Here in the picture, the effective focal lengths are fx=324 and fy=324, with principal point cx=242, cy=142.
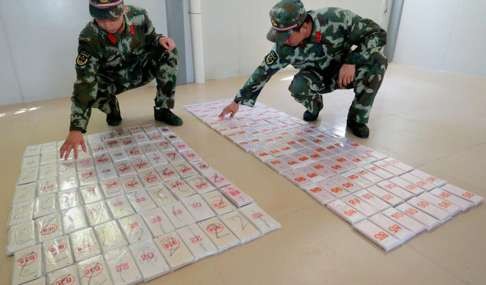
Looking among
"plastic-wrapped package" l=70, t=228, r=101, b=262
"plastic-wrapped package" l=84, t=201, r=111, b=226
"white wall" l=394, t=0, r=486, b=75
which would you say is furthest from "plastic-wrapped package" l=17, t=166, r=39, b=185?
"white wall" l=394, t=0, r=486, b=75

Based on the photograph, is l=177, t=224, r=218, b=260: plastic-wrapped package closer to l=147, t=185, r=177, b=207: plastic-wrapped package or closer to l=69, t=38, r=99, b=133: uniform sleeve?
A: l=147, t=185, r=177, b=207: plastic-wrapped package

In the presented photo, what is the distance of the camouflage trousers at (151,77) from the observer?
172cm

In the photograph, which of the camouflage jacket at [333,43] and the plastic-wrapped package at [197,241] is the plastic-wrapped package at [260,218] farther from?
the camouflage jacket at [333,43]

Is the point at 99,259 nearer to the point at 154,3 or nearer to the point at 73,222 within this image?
the point at 73,222

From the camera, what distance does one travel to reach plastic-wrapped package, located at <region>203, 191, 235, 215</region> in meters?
1.08

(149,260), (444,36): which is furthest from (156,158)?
(444,36)

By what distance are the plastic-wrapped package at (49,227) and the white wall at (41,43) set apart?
1.63 m

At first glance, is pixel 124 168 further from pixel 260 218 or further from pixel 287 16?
pixel 287 16

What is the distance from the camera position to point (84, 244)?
0.92 meters

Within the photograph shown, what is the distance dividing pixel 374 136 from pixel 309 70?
1.64ft

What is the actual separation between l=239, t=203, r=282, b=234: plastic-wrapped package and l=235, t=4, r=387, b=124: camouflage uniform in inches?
31.4

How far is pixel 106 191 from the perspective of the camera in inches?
46.6

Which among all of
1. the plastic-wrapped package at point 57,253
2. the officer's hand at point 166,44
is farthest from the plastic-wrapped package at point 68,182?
the officer's hand at point 166,44

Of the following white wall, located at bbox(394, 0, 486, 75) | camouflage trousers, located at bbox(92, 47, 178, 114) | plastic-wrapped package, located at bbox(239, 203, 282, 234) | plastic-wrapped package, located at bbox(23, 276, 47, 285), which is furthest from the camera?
white wall, located at bbox(394, 0, 486, 75)
